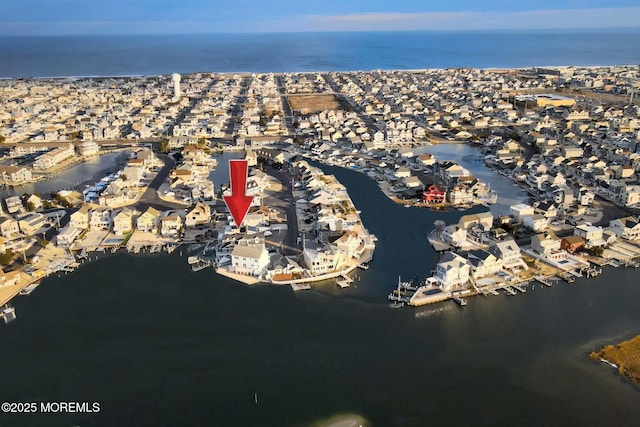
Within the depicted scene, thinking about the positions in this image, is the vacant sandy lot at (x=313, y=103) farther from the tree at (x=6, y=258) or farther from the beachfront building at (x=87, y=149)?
the tree at (x=6, y=258)

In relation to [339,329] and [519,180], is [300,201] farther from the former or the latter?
[519,180]

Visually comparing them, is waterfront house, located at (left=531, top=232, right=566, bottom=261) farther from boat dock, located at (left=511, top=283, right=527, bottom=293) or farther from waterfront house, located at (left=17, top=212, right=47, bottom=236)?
waterfront house, located at (left=17, top=212, right=47, bottom=236)

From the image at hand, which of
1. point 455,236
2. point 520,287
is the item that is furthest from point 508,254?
point 455,236

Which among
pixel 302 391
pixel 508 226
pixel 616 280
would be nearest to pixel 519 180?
pixel 508 226

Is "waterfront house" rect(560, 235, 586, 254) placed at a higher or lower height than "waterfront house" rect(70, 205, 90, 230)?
lower

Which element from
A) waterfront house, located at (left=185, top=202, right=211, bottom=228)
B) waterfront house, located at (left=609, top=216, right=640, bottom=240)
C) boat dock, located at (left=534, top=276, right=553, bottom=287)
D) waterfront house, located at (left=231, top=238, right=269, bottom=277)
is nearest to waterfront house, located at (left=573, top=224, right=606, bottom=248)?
waterfront house, located at (left=609, top=216, right=640, bottom=240)

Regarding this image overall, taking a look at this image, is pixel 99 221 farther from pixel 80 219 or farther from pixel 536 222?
pixel 536 222
